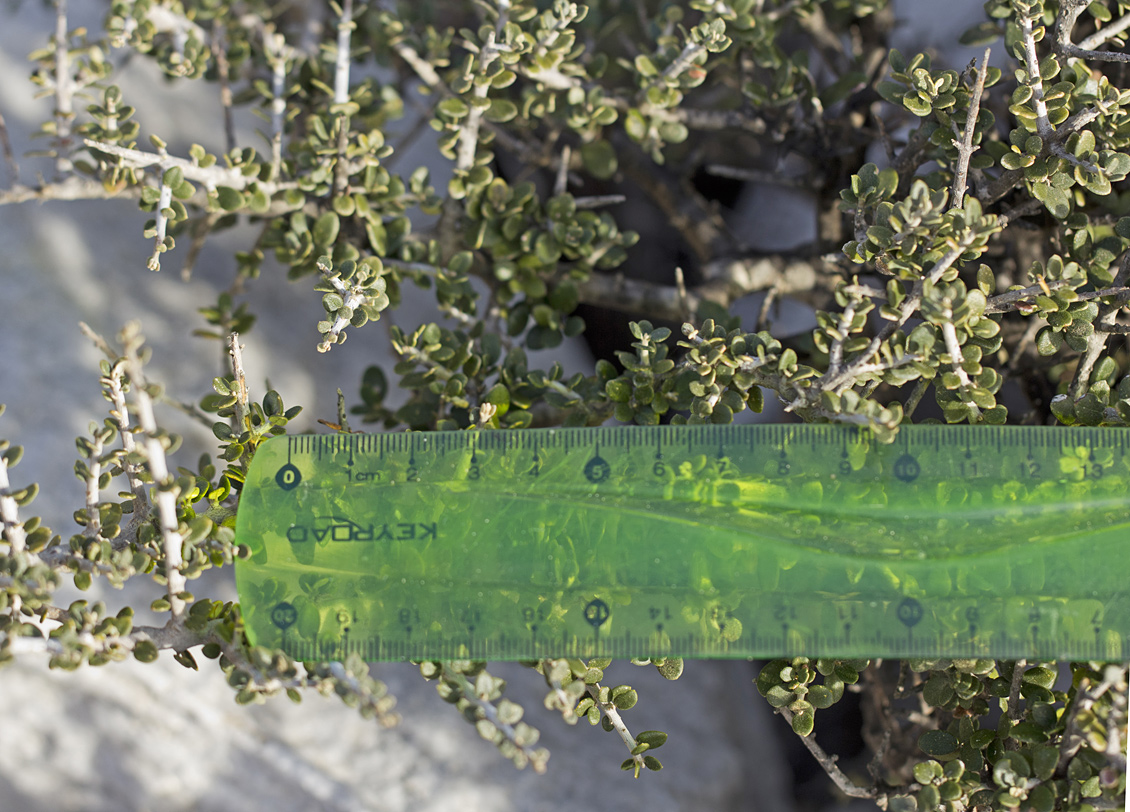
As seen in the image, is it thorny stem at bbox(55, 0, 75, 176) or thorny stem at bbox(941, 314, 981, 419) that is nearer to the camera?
thorny stem at bbox(941, 314, 981, 419)

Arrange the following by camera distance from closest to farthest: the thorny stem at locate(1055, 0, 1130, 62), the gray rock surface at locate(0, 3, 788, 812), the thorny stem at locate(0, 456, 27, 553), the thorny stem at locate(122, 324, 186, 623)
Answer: the thorny stem at locate(122, 324, 186, 623) < the thorny stem at locate(0, 456, 27, 553) < the thorny stem at locate(1055, 0, 1130, 62) < the gray rock surface at locate(0, 3, 788, 812)

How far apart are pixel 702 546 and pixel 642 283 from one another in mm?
773

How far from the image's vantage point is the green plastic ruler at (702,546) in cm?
136

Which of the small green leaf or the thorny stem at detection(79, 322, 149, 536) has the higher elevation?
the thorny stem at detection(79, 322, 149, 536)

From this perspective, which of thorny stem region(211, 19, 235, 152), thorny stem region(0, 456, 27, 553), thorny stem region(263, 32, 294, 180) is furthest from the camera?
thorny stem region(211, 19, 235, 152)

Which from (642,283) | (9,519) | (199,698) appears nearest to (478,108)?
(642,283)

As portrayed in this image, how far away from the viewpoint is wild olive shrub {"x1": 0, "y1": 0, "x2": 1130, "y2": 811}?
1.24 metres

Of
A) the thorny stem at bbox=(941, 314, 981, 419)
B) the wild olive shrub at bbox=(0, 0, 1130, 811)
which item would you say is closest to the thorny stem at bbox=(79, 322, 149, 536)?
the wild olive shrub at bbox=(0, 0, 1130, 811)

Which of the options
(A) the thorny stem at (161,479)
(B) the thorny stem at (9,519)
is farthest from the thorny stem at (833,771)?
(B) the thorny stem at (9,519)

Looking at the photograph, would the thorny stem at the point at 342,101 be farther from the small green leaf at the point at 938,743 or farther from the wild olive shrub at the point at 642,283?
the small green leaf at the point at 938,743

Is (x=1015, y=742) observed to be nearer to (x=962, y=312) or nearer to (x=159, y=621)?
(x=962, y=312)

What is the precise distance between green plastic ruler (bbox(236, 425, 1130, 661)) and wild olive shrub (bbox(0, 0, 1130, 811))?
0.07 metres

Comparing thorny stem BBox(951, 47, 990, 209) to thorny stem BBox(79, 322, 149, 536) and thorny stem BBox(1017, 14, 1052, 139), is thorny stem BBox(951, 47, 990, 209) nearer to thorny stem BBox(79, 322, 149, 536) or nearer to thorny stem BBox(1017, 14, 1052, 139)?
thorny stem BBox(1017, 14, 1052, 139)

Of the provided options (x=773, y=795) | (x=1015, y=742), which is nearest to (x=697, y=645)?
(x=1015, y=742)
